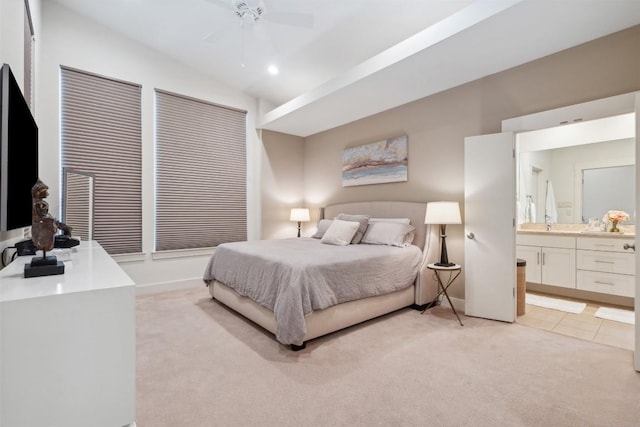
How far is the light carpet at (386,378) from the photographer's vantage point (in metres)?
1.64

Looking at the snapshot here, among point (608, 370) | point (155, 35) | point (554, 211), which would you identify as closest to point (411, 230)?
point (608, 370)

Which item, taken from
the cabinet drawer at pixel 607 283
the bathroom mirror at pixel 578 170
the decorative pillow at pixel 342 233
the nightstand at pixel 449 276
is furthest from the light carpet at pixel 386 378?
the bathroom mirror at pixel 578 170

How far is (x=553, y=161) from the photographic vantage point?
4.38 metres

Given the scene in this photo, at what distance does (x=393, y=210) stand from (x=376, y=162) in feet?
2.59

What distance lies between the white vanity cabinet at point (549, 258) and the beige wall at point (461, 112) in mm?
1406

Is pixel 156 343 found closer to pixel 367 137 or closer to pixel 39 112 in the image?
pixel 39 112

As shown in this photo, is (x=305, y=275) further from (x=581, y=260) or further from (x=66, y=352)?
(x=581, y=260)

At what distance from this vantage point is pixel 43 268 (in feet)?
4.09

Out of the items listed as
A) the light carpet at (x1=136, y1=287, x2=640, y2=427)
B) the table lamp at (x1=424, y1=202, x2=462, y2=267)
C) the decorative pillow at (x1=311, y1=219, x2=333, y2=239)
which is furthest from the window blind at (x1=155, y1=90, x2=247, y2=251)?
the table lamp at (x1=424, y1=202, x2=462, y2=267)

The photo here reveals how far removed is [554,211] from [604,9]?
2.95 m

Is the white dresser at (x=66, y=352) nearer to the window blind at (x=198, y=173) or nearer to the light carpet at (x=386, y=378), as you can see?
the light carpet at (x=386, y=378)

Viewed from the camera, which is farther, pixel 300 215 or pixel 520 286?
Answer: pixel 300 215

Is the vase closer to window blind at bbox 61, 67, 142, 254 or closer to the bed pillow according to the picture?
the bed pillow

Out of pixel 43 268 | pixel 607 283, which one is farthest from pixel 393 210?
pixel 43 268
